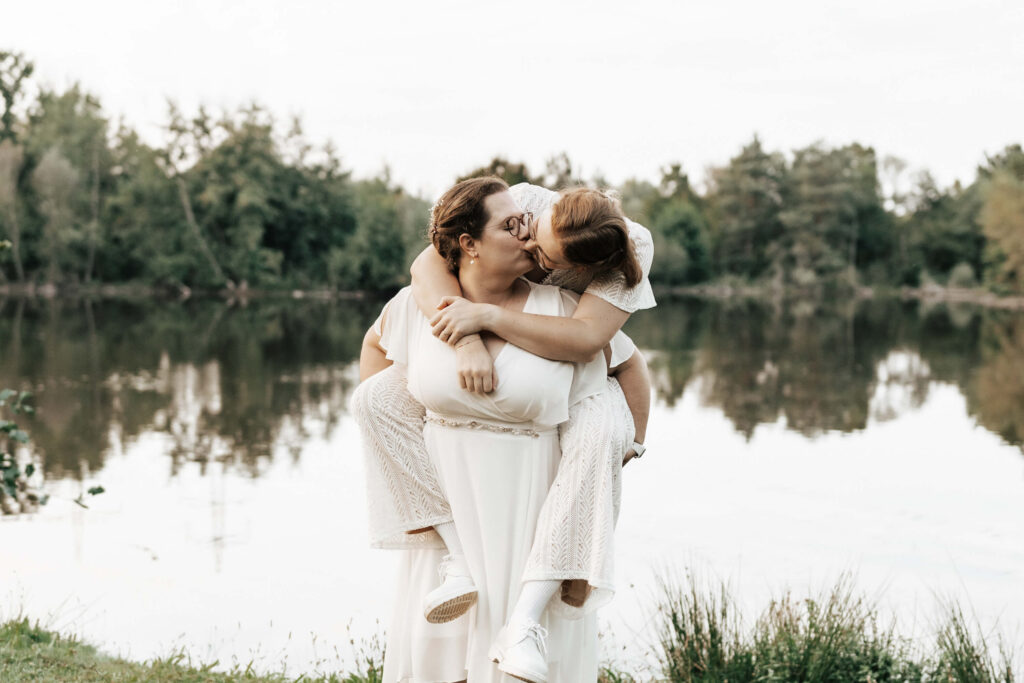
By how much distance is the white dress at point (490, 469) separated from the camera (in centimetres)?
260

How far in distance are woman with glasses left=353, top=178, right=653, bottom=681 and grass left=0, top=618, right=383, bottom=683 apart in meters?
1.92

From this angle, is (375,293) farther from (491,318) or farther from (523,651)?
(523,651)

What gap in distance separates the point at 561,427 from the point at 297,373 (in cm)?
1711

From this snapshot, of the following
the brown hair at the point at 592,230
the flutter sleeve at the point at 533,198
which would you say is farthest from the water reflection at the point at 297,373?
the brown hair at the point at 592,230

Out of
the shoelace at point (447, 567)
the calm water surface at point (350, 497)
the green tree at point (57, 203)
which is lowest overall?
the calm water surface at point (350, 497)

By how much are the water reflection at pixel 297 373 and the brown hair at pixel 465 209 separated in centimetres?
899

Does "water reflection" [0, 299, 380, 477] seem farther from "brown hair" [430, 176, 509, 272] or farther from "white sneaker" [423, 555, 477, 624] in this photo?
"brown hair" [430, 176, 509, 272]

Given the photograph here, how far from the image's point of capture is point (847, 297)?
62812mm

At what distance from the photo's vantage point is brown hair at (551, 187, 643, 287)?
249 cm

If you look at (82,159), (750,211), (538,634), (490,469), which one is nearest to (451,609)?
(538,634)

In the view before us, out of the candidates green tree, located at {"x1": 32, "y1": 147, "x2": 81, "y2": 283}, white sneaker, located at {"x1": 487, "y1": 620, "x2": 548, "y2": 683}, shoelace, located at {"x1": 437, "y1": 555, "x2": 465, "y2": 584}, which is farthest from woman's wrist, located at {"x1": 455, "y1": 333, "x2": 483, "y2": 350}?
green tree, located at {"x1": 32, "y1": 147, "x2": 81, "y2": 283}

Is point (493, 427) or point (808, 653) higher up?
point (493, 427)

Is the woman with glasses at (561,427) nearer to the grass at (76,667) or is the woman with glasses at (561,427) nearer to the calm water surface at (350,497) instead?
the grass at (76,667)

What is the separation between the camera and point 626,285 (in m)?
2.64
